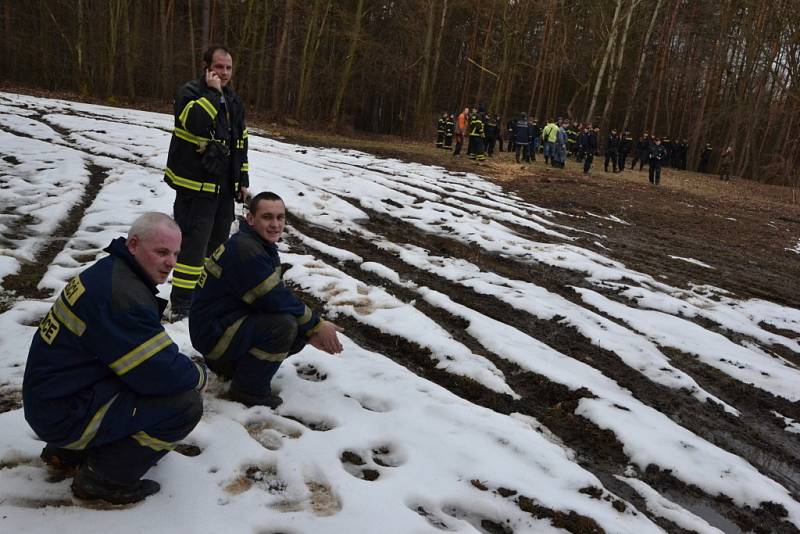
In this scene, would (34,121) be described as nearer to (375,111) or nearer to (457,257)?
(457,257)

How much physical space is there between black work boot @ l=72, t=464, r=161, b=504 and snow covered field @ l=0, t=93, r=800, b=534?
0.06 meters

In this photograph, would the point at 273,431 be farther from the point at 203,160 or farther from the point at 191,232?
the point at 203,160

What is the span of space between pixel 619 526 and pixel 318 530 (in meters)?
1.59

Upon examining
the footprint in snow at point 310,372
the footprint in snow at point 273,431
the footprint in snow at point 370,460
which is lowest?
the footprint in snow at point 370,460

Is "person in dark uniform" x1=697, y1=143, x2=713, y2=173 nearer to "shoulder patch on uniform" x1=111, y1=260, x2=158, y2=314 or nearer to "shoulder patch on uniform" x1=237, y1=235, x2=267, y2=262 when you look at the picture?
"shoulder patch on uniform" x1=237, y1=235, x2=267, y2=262

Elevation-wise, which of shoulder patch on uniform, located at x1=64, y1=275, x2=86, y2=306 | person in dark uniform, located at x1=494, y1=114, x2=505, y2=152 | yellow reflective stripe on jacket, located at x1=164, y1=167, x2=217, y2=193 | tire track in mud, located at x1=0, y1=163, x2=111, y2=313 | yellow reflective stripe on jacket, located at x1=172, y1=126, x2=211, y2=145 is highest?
person in dark uniform, located at x1=494, y1=114, x2=505, y2=152

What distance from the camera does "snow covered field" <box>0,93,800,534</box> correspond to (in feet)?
9.75

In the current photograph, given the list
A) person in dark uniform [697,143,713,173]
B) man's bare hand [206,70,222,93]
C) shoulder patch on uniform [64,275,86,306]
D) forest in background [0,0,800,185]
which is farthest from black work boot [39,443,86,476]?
person in dark uniform [697,143,713,173]

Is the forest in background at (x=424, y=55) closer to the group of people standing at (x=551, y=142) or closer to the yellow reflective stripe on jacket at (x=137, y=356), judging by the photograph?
the group of people standing at (x=551, y=142)

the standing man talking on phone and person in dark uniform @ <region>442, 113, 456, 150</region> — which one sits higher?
person in dark uniform @ <region>442, 113, 456, 150</region>

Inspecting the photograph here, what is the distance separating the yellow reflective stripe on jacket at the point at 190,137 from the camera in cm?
456

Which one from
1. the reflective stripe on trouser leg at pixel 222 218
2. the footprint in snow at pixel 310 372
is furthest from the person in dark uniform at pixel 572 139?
the footprint in snow at pixel 310 372

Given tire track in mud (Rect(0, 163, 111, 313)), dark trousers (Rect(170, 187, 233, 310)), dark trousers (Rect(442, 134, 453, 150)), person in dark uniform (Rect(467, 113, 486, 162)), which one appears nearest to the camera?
dark trousers (Rect(170, 187, 233, 310))

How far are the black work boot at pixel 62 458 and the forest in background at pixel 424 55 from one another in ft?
77.4
